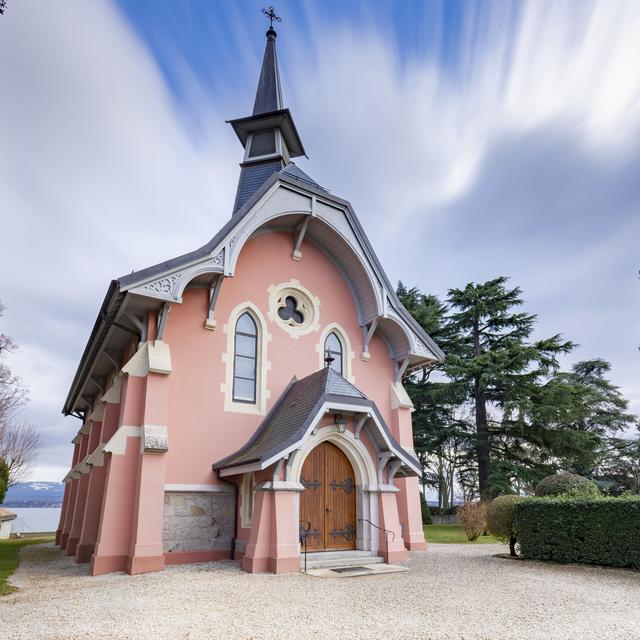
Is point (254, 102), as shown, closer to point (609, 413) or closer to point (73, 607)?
point (73, 607)

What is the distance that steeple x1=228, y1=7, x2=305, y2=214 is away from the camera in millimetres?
20000

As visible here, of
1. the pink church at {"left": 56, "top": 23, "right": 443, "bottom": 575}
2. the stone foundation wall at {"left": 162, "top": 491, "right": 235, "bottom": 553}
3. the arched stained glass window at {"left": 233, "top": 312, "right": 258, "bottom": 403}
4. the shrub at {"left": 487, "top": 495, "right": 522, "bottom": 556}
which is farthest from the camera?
the arched stained glass window at {"left": 233, "top": 312, "right": 258, "bottom": 403}

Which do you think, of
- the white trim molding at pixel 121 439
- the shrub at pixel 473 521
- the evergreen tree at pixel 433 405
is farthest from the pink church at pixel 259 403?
the evergreen tree at pixel 433 405

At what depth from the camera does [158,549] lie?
11602 millimetres

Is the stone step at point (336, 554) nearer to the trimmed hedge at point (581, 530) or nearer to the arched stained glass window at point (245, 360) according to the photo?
the trimmed hedge at point (581, 530)

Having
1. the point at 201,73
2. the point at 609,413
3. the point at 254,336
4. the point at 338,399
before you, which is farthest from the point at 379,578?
the point at 609,413

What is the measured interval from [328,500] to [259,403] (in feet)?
11.2

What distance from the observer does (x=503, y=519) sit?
13406 millimetres

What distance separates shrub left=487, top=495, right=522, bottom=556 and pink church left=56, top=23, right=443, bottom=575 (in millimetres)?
2597

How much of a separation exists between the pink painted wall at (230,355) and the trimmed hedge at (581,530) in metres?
5.72

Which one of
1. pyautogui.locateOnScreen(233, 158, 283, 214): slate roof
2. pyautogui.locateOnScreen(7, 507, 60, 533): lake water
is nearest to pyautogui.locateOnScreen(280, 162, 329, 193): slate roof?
pyautogui.locateOnScreen(233, 158, 283, 214): slate roof

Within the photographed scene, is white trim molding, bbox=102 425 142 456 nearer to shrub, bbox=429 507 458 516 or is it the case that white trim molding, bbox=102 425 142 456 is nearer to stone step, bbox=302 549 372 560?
stone step, bbox=302 549 372 560

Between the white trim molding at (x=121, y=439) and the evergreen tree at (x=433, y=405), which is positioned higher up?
the evergreen tree at (x=433, y=405)

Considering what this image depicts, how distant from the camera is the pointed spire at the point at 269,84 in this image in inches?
904
